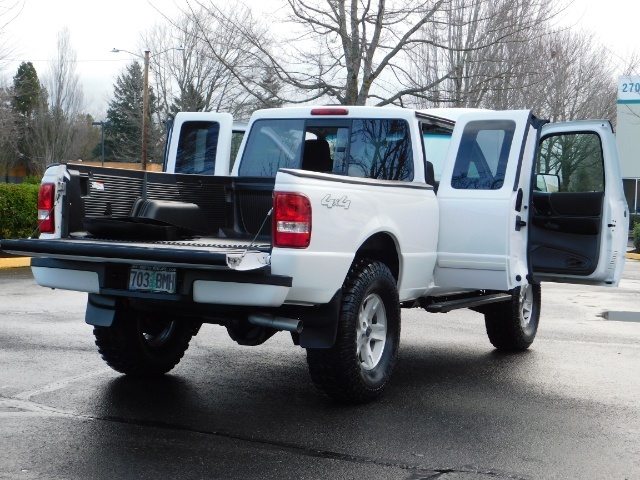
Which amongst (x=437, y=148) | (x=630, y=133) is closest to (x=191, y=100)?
(x=630, y=133)

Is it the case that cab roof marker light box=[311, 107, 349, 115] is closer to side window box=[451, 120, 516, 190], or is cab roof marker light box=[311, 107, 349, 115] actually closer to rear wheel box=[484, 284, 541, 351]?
side window box=[451, 120, 516, 190]

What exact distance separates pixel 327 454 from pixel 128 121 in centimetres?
6869

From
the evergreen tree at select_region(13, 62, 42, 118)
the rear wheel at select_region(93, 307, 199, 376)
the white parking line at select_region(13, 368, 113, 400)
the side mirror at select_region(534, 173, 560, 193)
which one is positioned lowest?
the white parking line at select_region(13, 368, 113, 400)

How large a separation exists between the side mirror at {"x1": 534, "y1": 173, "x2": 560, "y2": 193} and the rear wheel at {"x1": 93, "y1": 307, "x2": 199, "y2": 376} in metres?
3.51

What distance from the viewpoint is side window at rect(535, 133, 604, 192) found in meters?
8.45

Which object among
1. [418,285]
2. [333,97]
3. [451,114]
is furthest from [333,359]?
[333,97]

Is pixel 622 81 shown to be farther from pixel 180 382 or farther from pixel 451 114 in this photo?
pixel 180 382

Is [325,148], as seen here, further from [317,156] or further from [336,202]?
[336,202]

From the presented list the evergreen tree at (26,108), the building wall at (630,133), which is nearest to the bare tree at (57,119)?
the evergreen tree at (26,108)

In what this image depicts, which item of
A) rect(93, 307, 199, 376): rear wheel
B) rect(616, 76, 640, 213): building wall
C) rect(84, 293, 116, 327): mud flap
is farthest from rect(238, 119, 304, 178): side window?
rect(616, 76, 640, 213): building wall

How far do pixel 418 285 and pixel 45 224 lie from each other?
2815 mm

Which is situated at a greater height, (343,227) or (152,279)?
(343,227)

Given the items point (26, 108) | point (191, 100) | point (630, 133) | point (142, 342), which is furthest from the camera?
point (26, 108)

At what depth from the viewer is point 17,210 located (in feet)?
67.9
